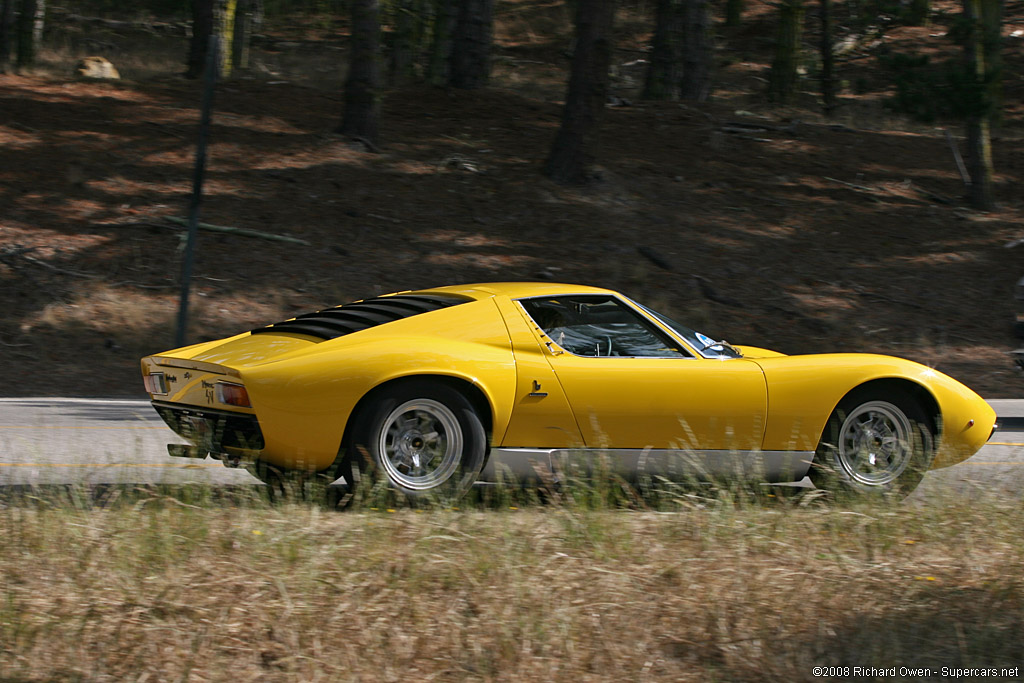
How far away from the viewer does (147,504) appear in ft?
16.9

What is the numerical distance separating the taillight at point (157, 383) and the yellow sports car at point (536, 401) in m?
0.01

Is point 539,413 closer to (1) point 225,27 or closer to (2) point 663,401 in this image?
(2) point 663,401

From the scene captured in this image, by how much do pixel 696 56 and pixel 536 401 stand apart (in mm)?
21339

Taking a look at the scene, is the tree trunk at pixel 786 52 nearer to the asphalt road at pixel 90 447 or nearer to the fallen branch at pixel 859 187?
the fallen branch at pixel 859 187

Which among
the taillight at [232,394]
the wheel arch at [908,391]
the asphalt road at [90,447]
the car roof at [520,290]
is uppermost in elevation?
the car roof at [520,290]

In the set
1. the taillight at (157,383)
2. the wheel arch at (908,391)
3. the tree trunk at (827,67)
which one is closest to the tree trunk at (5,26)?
the tree trunk at (827,67)

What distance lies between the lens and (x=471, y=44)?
73.8 ft

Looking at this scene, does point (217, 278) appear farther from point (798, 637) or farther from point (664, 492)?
point (798, 637)

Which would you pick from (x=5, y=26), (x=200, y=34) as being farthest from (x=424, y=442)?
(x=5, y=26)

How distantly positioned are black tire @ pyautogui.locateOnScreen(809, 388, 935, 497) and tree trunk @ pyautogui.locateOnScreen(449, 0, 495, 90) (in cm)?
1798

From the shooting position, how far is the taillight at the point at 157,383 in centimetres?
568

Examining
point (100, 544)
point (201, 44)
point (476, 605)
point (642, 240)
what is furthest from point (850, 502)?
point (201, 44)

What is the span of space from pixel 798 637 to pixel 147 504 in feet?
10.3

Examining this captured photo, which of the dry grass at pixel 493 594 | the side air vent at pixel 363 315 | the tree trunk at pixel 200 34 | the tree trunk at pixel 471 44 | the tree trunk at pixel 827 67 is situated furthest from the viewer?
the tree trunk at pixel 827 67
